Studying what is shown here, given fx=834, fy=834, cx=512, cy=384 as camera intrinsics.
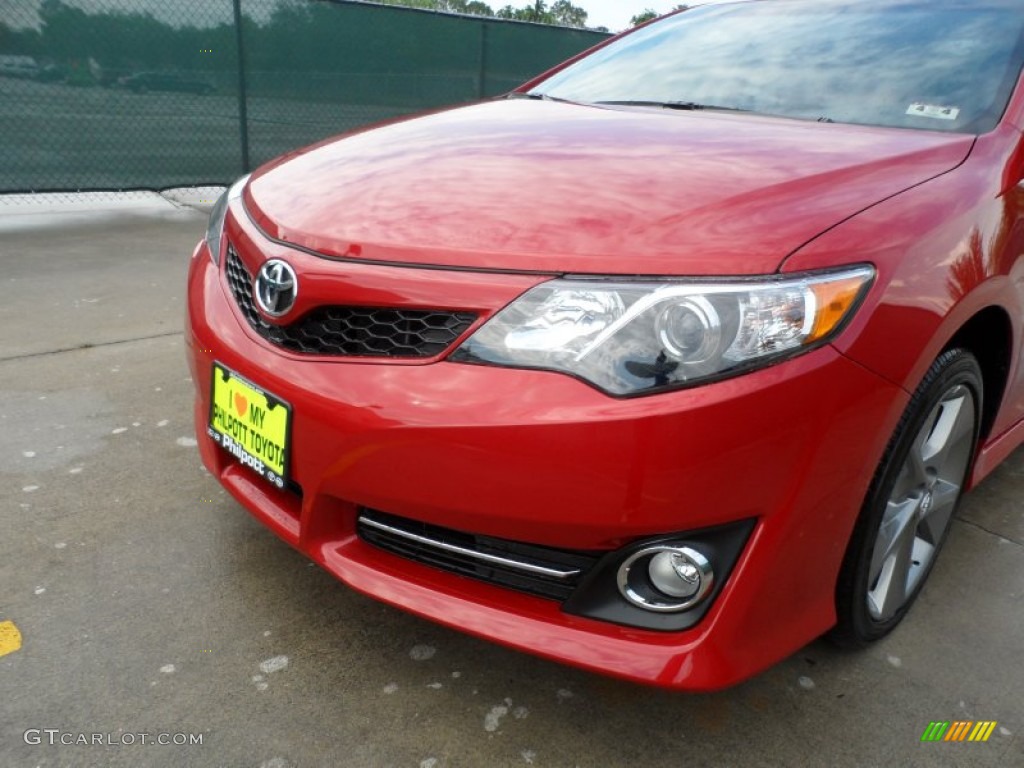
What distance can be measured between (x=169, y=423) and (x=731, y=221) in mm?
2086

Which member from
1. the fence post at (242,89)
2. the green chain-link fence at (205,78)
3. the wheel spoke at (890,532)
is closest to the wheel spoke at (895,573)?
the wheel spoke at (890,532)

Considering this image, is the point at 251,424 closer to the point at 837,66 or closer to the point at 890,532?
the point at 890,532

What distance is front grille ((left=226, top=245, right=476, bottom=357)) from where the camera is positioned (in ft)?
4.65

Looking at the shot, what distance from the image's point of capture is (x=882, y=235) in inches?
55.7

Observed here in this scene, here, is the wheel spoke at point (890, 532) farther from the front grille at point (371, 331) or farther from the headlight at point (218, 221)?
the headlight at point (218, 221)

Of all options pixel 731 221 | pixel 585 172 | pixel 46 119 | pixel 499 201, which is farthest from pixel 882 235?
pixel 46 119

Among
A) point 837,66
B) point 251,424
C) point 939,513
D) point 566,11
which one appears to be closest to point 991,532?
point 939,513

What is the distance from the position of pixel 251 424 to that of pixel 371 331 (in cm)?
35

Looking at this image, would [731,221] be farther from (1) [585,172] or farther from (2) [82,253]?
(2) [82,253]

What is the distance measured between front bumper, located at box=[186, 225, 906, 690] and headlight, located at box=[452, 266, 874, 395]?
0.10 ft

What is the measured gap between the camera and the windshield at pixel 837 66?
6.63 ft

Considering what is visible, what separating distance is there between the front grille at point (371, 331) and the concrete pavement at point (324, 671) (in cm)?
67

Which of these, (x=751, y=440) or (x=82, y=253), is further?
(x=82, y=253)

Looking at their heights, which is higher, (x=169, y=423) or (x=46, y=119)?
(x=46, y=119)
